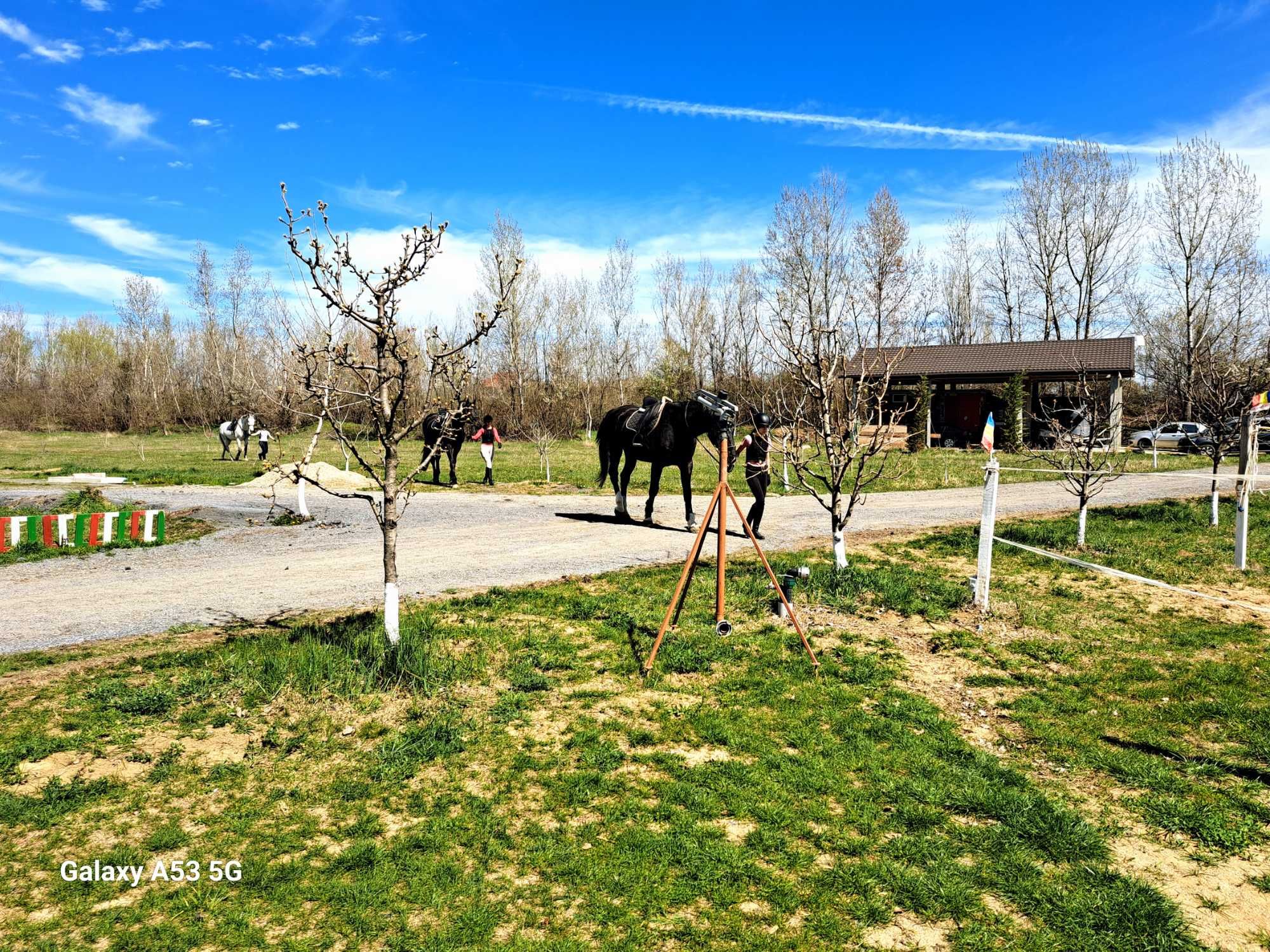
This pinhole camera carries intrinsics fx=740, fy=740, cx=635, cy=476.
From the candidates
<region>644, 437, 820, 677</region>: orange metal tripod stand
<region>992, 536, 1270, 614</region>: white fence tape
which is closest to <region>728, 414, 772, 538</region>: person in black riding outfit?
<region>644, 437, 820, 677</region>: orange metal tripod stand

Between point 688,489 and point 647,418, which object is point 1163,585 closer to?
point 688,489

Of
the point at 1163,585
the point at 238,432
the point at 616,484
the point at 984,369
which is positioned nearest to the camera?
the point at 1163,585

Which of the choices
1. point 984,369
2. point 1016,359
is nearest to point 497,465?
point 984,369

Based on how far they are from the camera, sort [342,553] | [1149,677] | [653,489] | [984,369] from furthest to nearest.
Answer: [984,369], [653,489], [342,553], [1149,677]

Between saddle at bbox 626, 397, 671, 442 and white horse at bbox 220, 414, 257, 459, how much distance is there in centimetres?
2160

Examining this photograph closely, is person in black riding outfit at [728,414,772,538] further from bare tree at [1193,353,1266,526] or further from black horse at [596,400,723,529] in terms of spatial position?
bare tree at [1193,353,1266,526]

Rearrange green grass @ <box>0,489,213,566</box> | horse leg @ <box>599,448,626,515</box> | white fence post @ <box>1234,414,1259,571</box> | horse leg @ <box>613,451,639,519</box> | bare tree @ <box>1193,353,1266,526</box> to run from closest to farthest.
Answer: white fence post @ <box>1234,414,1259,571</box>, green grass @ <box>0,489,213,566</box>, horse leg @ <box>613,451,639,519</box>, bare tree @ <box>1193,353,1266,526</box>, horse leg @ <box>599,448,626,515</box>

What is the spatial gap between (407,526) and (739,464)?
1337cm

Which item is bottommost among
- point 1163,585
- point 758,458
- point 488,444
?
point 1163,585

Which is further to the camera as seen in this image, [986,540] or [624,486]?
[624,486]

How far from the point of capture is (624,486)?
13789 mm

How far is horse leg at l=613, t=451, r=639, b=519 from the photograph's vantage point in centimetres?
1356

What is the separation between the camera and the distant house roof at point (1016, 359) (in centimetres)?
3491

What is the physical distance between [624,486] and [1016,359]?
3130 cm
